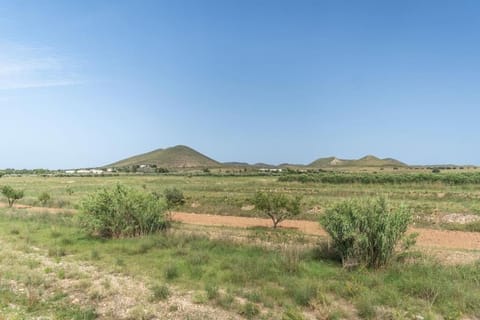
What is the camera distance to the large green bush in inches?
594

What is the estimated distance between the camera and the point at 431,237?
19.1 m

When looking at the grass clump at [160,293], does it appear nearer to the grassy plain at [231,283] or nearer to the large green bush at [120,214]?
the grassy plain at [231,283]

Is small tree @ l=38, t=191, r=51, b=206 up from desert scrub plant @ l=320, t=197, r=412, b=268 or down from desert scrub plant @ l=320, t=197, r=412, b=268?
down

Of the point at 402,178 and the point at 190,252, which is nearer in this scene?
the point at 190,252

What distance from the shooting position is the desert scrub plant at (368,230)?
9602 millimetres

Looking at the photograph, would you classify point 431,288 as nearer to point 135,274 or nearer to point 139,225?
point 135,274

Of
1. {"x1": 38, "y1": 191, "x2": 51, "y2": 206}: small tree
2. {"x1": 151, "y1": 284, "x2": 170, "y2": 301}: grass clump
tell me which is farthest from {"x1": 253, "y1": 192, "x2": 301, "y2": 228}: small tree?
{"x1": 38, "y1": 191, "x2": 51, "y2": 206}: small tree

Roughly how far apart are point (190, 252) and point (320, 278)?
15.8ft

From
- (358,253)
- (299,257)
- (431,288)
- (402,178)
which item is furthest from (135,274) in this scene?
(402,178)

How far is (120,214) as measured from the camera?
15195 millimetres

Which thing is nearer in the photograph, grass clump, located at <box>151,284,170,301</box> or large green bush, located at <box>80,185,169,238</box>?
grass clump, located at <box>151,284,170,301</box>

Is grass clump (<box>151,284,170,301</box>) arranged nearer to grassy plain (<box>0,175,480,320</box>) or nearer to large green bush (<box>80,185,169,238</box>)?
grassy plain (<box>0,175,480,320</box>)

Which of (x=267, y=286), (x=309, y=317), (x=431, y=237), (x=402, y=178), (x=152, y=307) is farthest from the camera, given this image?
(x=402, y=178)

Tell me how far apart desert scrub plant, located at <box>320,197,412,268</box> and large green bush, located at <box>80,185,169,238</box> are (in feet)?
28.1
